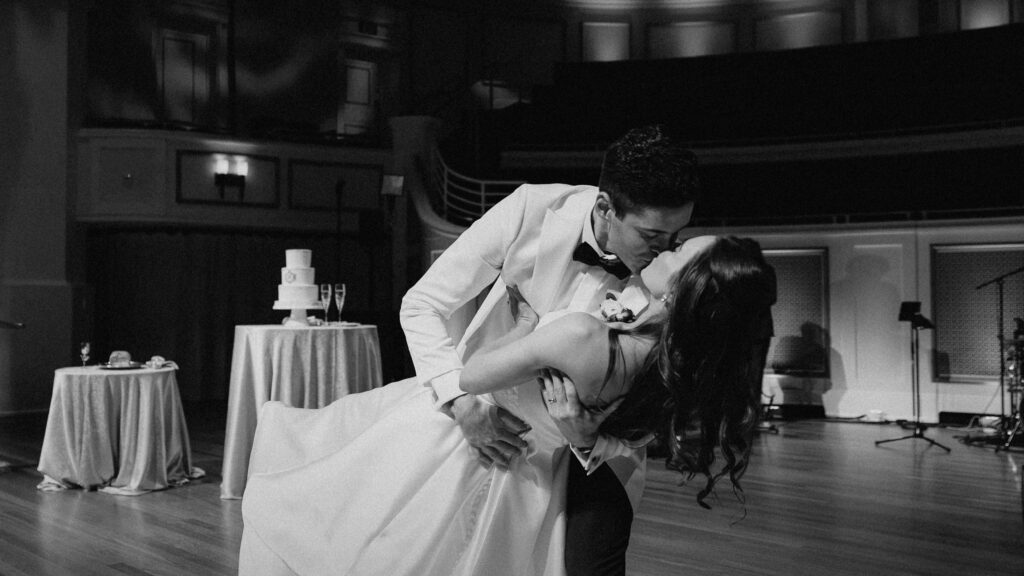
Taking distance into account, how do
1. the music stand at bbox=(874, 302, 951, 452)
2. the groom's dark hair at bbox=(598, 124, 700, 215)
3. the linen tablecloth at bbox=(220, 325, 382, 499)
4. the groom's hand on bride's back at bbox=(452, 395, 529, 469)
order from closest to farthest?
the groom's dark hair at bbox=(598, 124, 700, 215)
the groom's hand on bride's back at bbox=(452, 395, 529, 469)
the linen tablecloth at bbox=(220, 325, 382, 499)
the music stand at bbox=(874, 302, 951, 452)

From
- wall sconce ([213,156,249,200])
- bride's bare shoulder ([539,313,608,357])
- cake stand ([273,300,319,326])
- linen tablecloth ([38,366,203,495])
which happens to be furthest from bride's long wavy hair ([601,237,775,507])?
wall sconce ([213,156,249,200])

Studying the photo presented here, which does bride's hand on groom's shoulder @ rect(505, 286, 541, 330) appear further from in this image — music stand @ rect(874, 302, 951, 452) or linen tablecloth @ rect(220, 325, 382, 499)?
music stand @ rect(874, 302, 951, 452)

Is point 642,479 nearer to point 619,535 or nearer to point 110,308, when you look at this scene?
point 619,535

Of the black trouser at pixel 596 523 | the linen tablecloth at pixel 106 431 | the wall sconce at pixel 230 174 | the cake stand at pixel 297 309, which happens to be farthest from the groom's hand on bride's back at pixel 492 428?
the wall sconce at pixel 230 174

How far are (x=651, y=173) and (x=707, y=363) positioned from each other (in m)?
0.34

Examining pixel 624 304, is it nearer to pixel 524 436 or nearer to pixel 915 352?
pixel 524 436

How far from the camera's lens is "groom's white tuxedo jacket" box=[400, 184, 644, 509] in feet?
5.91

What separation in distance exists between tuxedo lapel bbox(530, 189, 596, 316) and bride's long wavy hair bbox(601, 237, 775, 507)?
37 cm

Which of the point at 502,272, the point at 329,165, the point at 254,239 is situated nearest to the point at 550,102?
the point at 329,165

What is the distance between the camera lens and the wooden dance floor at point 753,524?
354 centimetres

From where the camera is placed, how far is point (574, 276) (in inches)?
72.8

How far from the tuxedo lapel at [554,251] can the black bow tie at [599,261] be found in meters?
0.02

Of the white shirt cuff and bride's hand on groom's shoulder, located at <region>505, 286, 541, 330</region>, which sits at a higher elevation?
bride's hand on groom's shoulder, located at <region>505, 286, 541, 330</region>

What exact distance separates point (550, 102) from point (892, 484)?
288 inches
